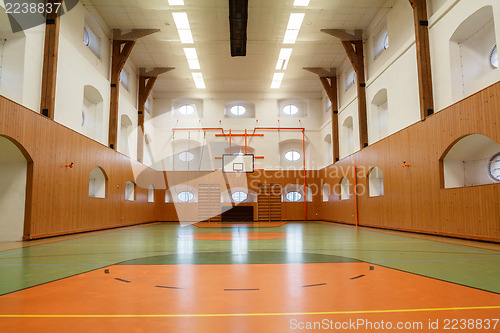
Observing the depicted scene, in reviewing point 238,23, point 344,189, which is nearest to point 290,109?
point 344,189

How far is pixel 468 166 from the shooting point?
311 inches

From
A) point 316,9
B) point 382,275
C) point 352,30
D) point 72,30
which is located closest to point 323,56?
point 352,30

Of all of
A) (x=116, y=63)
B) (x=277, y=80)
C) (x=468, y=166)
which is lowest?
(x=468, y=166)

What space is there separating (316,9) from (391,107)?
4.22 metres

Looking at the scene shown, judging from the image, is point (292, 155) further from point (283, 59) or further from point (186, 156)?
point (283, 59)

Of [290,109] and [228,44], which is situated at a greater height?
[228,44]

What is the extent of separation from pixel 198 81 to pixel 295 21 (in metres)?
7.32

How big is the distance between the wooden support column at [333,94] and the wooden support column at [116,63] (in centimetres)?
822

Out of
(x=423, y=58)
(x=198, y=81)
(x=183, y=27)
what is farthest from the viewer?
(x=198, y=81)

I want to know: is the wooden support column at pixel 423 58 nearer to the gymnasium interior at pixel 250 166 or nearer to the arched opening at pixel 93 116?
the gymnasium interior at pixel 250 166

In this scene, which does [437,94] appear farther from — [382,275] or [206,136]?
[206,136]

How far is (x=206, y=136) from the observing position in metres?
19.6

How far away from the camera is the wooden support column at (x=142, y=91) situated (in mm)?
16422

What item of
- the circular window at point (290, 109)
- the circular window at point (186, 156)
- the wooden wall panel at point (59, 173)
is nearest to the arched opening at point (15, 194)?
the wooden wall panel at point (59, 173)
